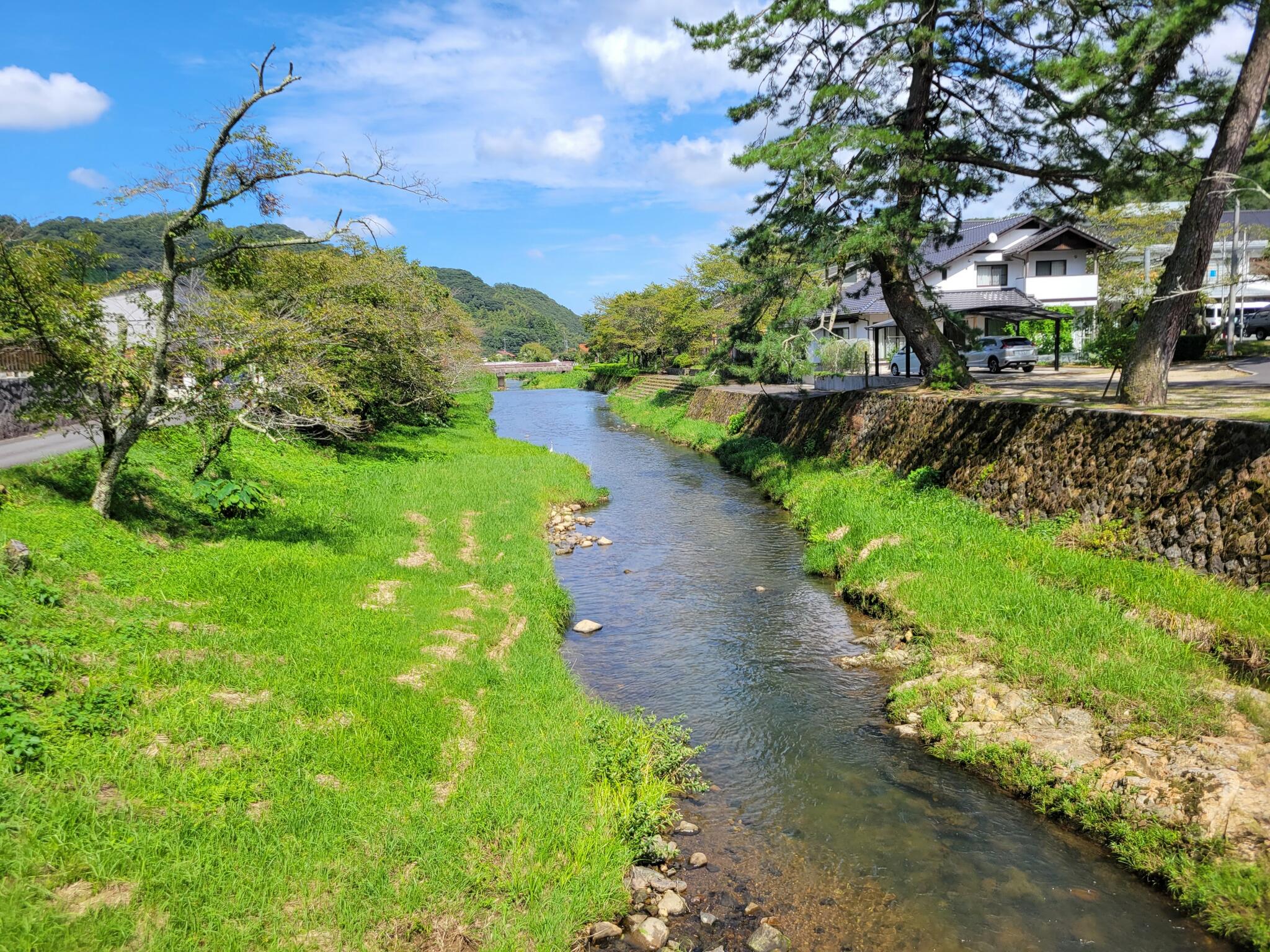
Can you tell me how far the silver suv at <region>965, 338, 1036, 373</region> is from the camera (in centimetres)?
3042

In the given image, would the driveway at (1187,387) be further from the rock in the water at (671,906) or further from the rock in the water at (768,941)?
the rock in the water at (671,906)

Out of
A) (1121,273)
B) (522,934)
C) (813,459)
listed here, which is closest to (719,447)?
(813,459)

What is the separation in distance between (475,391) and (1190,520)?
2178 inches

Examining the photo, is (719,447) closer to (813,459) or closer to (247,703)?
(813,459)

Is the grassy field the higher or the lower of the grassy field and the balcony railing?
the lower

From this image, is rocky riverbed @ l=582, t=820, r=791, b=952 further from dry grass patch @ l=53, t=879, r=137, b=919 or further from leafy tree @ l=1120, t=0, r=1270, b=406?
leafy tree @ l=1120, t=0, r=1270, b=406

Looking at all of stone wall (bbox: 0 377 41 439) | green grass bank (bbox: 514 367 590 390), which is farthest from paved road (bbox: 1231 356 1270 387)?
green grass bank (bbox: 514 367 590 390)

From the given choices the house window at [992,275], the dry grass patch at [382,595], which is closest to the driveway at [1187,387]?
the dry grass patch at [382,595]

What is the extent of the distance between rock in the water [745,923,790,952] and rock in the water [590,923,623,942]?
102cm

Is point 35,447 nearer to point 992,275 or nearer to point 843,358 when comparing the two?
point 843,358

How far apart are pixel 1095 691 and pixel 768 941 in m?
4.82

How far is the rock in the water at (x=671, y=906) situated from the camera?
5.83 m

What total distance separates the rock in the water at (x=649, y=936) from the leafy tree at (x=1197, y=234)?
439 inches

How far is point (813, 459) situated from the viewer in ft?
73.9
